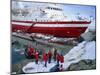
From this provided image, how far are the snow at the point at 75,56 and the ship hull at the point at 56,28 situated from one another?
0.17 m

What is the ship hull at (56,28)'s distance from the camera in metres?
2.30

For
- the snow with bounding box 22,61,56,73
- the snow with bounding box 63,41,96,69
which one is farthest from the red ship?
the snow with bounding box 22,61,56,73

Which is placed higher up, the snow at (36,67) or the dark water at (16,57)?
the dark water at (16,57)

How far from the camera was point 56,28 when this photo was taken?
2432 millimetres

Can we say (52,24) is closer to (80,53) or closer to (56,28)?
(56,28)

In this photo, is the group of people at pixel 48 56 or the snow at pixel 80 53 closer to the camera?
the group of people at pixel 48 56

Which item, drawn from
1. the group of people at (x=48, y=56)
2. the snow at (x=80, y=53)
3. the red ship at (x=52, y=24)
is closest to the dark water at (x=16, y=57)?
the group of people at (x=48, y=56)

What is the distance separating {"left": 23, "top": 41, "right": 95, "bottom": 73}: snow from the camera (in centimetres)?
234

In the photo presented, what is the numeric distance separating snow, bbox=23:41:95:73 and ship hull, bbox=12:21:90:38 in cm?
17

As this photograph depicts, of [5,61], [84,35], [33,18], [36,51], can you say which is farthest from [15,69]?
[84,35]

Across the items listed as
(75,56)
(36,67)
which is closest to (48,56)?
(36,67)

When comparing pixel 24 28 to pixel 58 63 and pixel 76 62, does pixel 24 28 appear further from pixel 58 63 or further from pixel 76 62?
pixel 76 62

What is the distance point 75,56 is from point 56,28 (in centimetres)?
42

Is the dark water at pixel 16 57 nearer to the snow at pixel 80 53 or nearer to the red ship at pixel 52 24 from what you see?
the red ship at pixel 52 24
